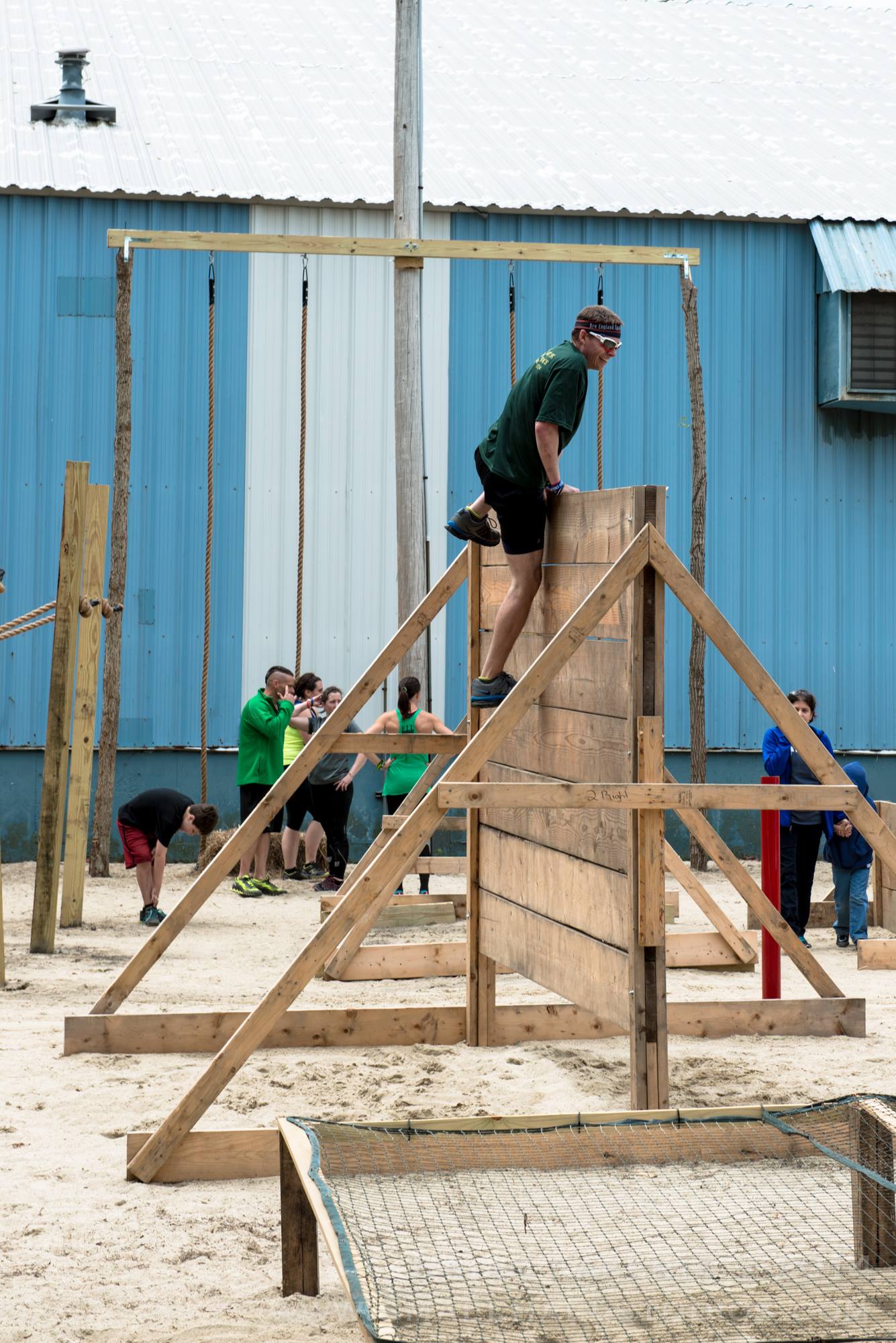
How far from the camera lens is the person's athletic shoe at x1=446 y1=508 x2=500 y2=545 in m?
6.45

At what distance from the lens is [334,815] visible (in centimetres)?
1185

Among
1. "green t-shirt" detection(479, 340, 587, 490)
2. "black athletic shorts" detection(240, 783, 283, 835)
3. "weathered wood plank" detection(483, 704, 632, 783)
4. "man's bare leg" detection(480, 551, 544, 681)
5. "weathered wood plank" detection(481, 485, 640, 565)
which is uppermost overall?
"green t-shirt" detection(479, 340, 587, 490)

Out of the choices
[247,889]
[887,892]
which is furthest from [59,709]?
[887,892]

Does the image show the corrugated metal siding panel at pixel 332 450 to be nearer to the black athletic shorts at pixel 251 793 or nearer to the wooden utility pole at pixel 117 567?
the wooden utility pole at pixel 117 567

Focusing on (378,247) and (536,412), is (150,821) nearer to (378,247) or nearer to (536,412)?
(378,247)

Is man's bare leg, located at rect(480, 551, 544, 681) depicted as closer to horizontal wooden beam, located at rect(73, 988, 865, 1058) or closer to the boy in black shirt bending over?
horizontal wooden beam, located at rect(73, 988, 865, 1058)

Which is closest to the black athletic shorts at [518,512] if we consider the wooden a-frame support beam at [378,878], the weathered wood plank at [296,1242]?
the wooden a-frame support beam at [378,878]

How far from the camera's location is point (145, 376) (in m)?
14.0

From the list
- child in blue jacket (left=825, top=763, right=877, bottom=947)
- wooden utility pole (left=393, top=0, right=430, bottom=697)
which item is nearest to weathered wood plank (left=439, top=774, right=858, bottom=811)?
child in blue jacket (left=825, top=763, right=877, bottom=947)

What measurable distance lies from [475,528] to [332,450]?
805cm

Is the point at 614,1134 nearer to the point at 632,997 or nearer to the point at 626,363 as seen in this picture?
the point at 632,997

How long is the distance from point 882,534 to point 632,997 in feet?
34.2

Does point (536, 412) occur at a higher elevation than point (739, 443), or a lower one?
lower

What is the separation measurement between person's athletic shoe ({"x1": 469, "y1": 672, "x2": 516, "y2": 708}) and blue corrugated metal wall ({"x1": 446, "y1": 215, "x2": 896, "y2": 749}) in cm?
784
